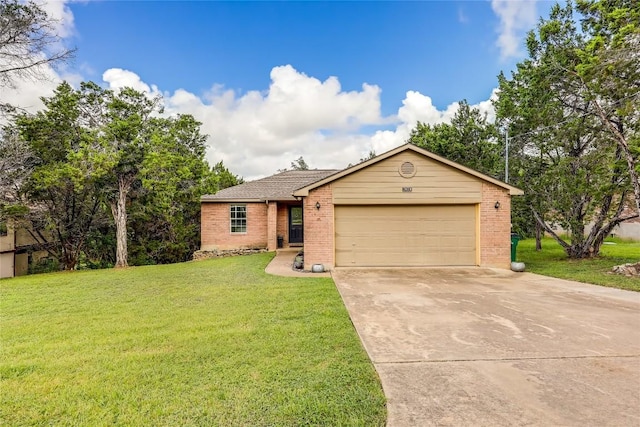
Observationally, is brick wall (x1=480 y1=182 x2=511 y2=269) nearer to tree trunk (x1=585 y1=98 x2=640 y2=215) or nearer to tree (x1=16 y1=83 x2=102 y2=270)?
tree trunk (x1=585 y1=98 x2=640 y2=215)

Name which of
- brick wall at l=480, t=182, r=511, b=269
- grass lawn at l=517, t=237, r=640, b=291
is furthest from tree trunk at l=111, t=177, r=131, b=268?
grass lawn at l=517, t=237, r=640, b=291

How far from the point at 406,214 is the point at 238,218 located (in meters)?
9.45

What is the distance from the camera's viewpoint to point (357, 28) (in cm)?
1570

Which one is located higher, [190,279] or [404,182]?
[404,182]

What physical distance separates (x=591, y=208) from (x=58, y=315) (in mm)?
17629

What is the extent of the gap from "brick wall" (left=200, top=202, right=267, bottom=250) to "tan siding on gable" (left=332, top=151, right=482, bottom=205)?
739 cm

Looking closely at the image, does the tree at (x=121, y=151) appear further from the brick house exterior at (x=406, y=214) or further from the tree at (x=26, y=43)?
the brick house exterior at (x=406, y=214)

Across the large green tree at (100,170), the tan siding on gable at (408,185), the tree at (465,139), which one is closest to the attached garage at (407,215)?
the tan siding on gable at (408,185)

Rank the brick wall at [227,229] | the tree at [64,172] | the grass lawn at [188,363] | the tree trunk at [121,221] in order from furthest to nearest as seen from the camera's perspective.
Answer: the brick wall at [227,229] < the tree trunk at [121,221] < the tree at [64,172] < the grass lawn at [188,363]

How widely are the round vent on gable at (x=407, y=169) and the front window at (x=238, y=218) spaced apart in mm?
9242

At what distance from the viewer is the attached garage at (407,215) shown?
10.8m

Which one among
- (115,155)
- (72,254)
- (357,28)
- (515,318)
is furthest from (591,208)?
(72,254)

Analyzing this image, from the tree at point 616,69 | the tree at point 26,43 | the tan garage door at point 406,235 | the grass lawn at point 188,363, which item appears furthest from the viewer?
the tree at point 26,43

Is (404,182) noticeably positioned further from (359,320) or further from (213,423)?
(213,423)
